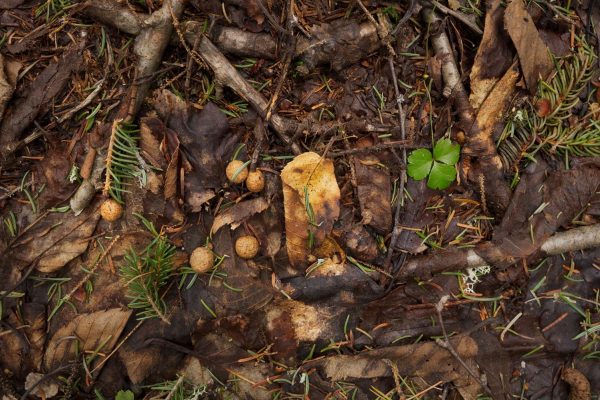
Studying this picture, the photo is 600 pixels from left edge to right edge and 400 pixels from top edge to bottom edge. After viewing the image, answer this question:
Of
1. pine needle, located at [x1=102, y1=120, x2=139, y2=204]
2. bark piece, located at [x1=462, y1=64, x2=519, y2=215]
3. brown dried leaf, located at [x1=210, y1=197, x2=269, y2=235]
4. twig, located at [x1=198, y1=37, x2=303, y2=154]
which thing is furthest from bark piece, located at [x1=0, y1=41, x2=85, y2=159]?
bark piece, located at [x1=462, y1=64, x2=519, y2=215]

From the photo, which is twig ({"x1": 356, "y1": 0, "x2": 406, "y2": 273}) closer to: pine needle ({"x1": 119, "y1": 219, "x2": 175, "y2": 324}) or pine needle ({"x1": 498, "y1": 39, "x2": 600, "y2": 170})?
pine needle ({"x1": 498, "y1": 39, "x2": 600, "y2": 170})

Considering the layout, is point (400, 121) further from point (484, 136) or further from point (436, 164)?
point (484, 136)

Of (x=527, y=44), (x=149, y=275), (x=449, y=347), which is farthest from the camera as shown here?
(x=527, y=44)

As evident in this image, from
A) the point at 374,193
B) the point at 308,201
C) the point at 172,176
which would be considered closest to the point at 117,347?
the point at 172,176

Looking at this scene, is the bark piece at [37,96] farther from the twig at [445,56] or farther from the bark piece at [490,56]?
the bark piece at [490,56]

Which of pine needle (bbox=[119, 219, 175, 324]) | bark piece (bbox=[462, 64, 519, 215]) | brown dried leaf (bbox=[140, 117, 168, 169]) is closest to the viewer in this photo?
pine needle (bbox=[119, 219, 175, 324])
